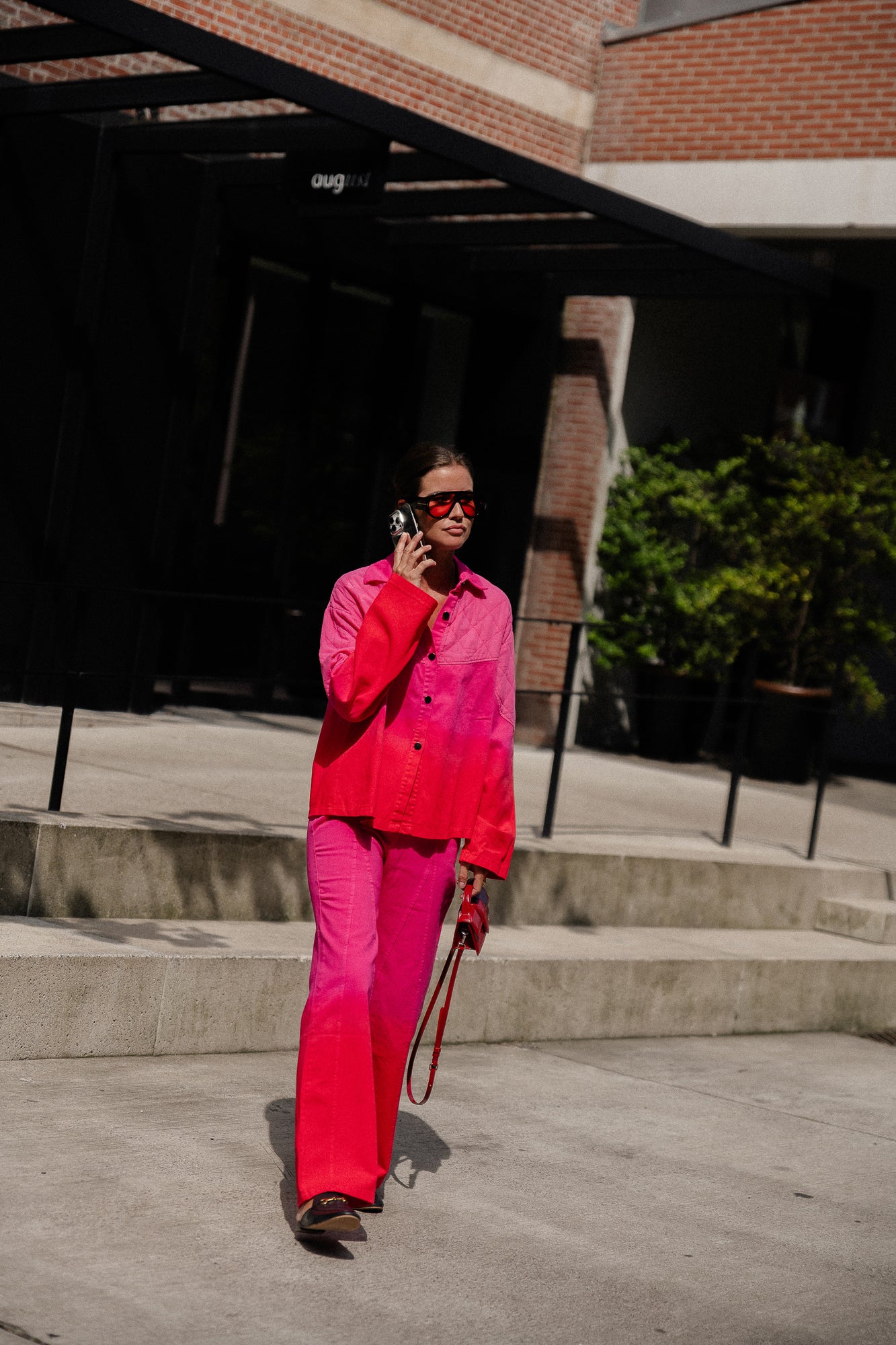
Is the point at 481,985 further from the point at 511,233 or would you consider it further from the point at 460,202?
the point at 511,233

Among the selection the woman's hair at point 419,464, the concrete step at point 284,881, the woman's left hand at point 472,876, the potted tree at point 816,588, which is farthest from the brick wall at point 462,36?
the woman's left hand at point 472,876

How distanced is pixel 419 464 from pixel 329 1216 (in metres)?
1.79

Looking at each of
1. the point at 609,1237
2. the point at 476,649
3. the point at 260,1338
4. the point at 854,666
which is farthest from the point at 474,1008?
the point at 854,666

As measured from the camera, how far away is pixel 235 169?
1159 cm

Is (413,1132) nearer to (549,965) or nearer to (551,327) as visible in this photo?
(549,965)

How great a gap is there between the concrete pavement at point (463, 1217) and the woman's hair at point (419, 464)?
5.95 feet

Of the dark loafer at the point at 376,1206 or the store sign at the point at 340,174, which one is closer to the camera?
the dark loafer at the point at 376,1206

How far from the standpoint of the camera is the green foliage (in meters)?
14.0

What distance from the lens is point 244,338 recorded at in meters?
12.4

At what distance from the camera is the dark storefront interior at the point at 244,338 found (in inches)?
424

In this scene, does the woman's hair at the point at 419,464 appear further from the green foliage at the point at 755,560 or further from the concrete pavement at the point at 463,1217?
the green foliage at the point at 755,560

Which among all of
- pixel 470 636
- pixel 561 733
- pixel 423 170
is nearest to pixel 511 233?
pixel 423 170

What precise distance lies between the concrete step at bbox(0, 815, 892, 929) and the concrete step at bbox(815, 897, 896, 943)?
0.24ft

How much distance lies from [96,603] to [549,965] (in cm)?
563
